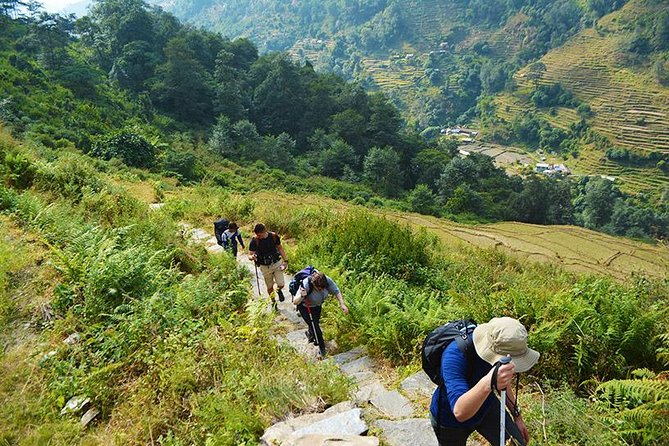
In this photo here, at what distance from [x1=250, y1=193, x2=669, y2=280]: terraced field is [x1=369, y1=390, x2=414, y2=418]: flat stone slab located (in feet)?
47.8

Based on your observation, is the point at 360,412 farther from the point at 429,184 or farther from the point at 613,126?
the point at 613,126

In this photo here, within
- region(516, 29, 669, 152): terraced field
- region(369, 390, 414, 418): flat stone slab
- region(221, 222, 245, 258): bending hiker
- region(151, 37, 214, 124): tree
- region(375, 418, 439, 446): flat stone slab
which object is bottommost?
region(516, 29, 669, 152): terraced field

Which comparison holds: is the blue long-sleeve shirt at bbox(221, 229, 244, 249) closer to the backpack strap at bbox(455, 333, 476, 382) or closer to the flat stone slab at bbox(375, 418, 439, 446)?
the flat stone slab at bbox(375, 418, 439, 446)

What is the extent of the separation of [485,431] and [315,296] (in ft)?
9.48

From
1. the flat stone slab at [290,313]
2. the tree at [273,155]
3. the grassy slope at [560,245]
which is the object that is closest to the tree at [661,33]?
the grassy slope at [560,245]

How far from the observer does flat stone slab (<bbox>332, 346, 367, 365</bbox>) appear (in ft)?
17.9

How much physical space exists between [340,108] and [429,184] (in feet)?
47.7

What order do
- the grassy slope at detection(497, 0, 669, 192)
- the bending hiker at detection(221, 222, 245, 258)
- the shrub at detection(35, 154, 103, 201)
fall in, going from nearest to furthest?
the bending hiker at detection(221, 222, 245, 258) < the shrub at detection(35, 154, 103, 201) < the grassy slope at detection(497, 0, 669, 192)

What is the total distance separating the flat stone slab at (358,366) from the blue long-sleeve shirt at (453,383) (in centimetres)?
241

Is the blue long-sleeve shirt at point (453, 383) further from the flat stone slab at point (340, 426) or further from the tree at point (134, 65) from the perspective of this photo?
the tree at point (134, 65)

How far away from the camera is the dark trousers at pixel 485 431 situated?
2.78 meters

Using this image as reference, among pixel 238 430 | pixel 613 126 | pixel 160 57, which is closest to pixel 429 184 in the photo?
pixel 160 57

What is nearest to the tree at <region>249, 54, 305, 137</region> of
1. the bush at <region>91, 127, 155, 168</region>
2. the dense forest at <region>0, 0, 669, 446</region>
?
the bush at <region>91, 127, 155, 168</region>

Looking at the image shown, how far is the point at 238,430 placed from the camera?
11.3 ft
